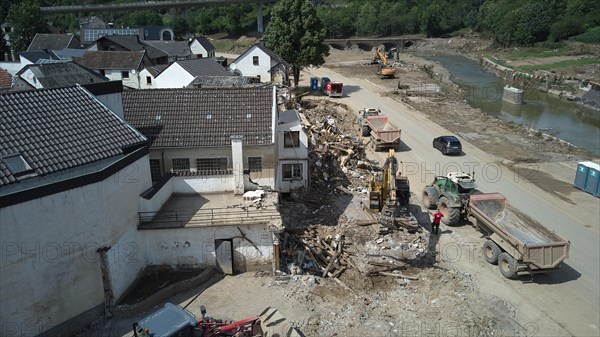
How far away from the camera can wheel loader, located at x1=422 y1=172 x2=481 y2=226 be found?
21750 millimetres

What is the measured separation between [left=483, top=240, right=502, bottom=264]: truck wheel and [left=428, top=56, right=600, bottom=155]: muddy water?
22550 millimetres

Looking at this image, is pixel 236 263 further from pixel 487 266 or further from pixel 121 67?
pixel 121 67

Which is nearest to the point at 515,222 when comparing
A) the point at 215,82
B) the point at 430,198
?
the point at 430,198

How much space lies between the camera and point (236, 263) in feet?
57.9

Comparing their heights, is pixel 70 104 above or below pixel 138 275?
above

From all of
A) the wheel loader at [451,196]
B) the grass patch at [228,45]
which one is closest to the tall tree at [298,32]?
the wheel loader at [451,196]

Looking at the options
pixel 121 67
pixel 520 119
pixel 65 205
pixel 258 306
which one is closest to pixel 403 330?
pixel 258 306

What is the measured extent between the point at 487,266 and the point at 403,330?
234 inches

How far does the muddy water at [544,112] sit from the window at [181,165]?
3151cm

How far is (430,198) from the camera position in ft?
77.0

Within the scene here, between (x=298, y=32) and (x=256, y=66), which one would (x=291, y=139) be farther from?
(x=256, y=66)

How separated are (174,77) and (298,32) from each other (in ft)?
46.6

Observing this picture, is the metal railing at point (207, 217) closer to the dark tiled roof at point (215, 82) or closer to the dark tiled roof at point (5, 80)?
the dark tiled roof at point (215, 82)

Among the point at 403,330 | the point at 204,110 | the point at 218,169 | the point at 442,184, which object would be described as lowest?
the point at 403,330
